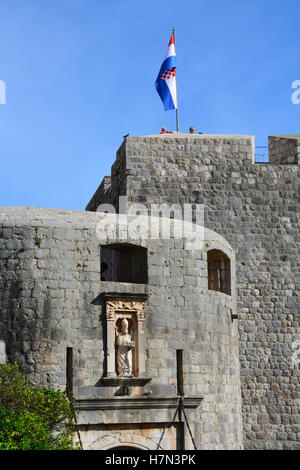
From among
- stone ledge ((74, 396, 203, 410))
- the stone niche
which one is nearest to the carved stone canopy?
the stone niche

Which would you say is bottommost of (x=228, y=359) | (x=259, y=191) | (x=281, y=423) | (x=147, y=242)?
(x=281, y=423)

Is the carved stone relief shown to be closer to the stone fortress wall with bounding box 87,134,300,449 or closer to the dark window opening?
the dark window opening

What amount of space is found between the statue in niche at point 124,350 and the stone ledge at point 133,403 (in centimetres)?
50

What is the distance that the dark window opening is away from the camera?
61.7 feet

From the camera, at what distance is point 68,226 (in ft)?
59.6

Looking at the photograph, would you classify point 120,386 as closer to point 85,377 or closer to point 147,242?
point 85,377

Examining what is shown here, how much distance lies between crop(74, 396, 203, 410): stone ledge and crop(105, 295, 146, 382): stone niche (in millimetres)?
411

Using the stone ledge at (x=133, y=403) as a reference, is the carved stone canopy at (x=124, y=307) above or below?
above

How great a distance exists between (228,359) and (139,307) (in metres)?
2.67

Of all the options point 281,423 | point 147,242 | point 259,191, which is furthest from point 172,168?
point 281,423

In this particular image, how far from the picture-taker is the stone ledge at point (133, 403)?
57.4 feet

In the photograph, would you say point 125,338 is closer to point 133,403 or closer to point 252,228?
point 133,403

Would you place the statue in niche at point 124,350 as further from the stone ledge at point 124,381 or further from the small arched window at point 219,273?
the small arched window at point 219,273

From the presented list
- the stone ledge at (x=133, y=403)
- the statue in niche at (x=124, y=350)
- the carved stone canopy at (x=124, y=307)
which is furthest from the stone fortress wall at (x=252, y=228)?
A: the statue in niche at (x=124, y=350)
